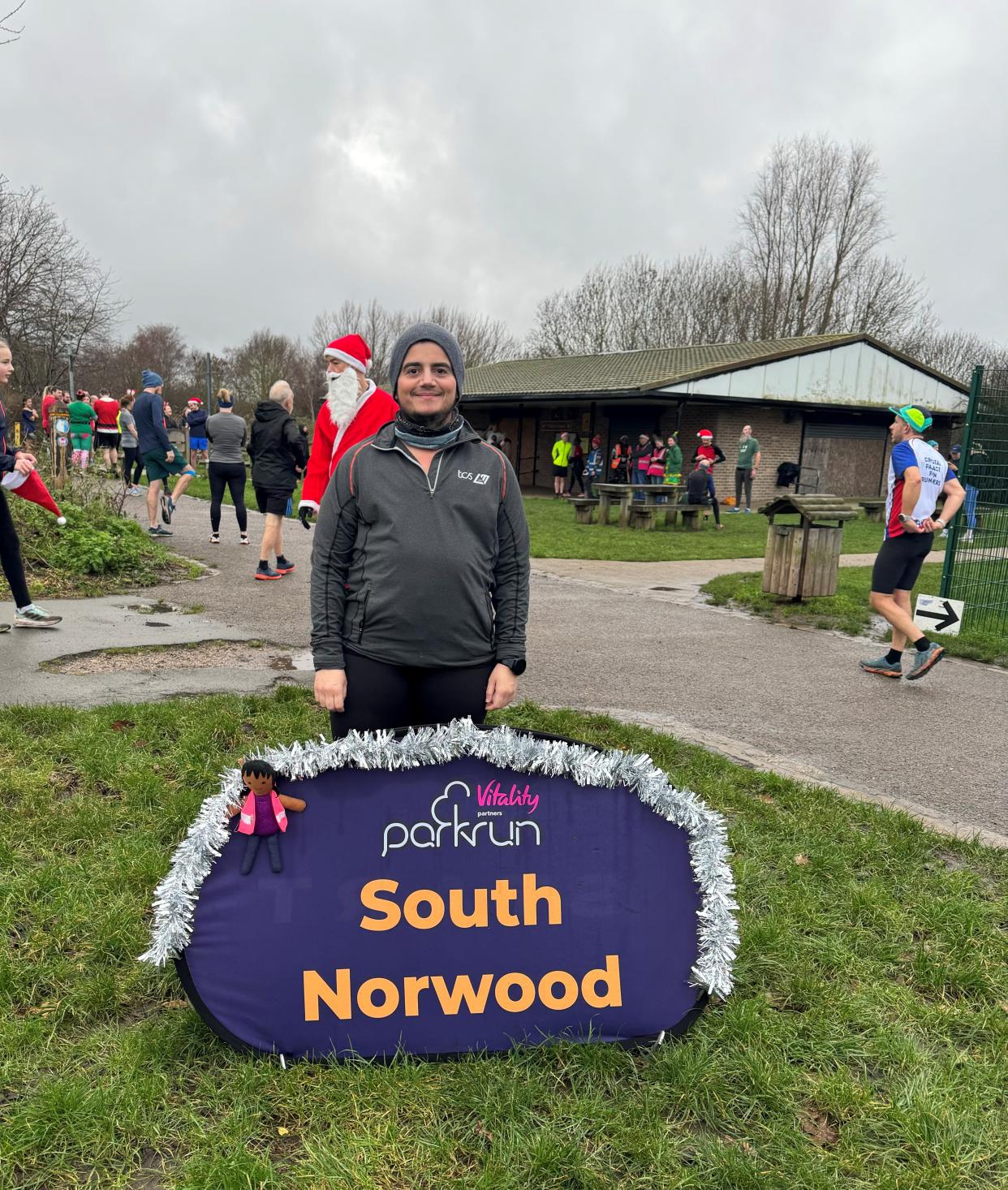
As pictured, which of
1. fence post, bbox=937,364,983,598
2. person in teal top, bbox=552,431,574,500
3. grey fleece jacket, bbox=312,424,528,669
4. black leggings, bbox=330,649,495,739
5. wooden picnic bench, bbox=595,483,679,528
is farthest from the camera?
person in teal top, bbox=552,431,574,500

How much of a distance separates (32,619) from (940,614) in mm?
7371

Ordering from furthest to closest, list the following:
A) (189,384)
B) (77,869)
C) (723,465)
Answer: (189,384) → (723,465) → (77,869)

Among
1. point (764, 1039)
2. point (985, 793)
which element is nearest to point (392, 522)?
point (764, 1039)

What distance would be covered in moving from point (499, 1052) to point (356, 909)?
21.1 inches

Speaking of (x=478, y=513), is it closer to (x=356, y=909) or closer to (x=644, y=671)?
(x=356, y=909)

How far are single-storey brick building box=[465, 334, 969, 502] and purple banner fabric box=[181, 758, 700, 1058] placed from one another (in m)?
A: 21.6

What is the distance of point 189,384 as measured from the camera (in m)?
55.2

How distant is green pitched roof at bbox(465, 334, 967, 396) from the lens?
966 inches

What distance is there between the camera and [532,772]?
2.46 metres

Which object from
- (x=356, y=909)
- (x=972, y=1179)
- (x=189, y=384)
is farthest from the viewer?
(x=189, y=384)

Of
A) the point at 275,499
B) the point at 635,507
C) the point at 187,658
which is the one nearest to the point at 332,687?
the point at 187,658

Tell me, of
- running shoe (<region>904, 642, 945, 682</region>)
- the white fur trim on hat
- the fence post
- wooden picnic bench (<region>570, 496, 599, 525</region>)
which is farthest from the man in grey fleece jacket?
wooden picnic bench (<region>570, 496, 599, 525</region>)

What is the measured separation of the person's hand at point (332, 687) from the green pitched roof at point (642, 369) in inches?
843

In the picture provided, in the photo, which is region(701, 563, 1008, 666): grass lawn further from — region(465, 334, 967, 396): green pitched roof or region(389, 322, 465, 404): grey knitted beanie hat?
region(465, 334, 967, 396): green pitched roof
